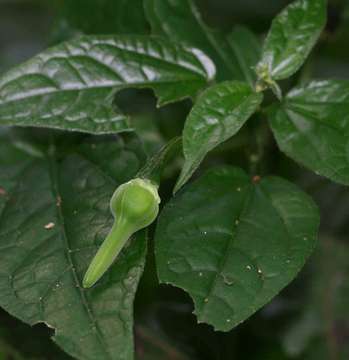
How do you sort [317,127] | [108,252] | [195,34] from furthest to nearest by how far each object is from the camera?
1. [195,34]
2. [317,127]
3. [108,252]

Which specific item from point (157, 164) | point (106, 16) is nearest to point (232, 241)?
point (157, 164)

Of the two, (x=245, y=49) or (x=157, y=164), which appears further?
(x=245, y=49)

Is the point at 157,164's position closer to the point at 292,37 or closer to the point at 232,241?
the point at 232,241

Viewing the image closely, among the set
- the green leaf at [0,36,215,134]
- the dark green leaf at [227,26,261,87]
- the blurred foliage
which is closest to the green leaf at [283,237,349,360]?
the blurred foliage

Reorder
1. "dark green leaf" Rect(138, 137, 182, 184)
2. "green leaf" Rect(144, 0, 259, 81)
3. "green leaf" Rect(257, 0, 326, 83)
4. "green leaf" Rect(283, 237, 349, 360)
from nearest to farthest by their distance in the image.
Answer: "dark green leaf" Rect(138, 137, 182, 184)
"green leaf" Rect(257, 0, 326, 83)
"green leaf" Rect(144, 0, 259, 81)
"green leaf" Rect(283, 237, 349, 360)

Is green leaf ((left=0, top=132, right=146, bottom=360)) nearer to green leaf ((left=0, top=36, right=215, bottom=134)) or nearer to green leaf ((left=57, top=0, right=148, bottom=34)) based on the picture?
green leaf ((left=0, top=36, right=215, bottom=134))

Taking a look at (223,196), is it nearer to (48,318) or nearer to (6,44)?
(48,318)
